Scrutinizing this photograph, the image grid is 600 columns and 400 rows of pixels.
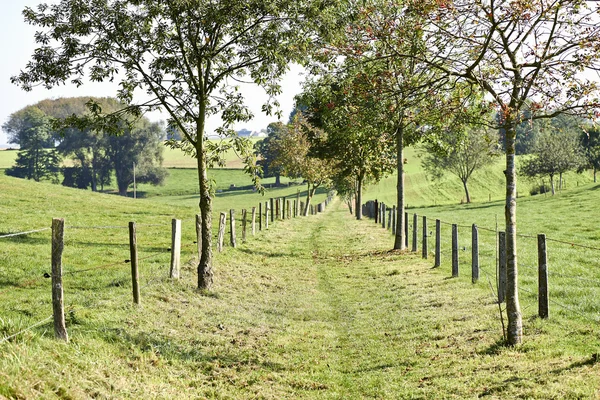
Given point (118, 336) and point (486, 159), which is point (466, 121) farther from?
point (486, 159)

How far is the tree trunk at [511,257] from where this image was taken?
367 inches

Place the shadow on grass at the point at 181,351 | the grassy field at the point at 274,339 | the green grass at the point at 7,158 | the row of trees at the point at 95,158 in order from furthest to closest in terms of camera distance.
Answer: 1. the green grass at the point at 7,158
2. the row of trees at the point at 95,158
3. the shadow on grass at the point at 181,351
4. the grassy field at the point at 274,339

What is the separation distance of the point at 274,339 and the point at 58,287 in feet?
15.3

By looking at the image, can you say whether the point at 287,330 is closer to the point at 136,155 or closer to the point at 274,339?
the point at 274,339

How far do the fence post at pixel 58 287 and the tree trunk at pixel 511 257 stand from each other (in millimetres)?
7648

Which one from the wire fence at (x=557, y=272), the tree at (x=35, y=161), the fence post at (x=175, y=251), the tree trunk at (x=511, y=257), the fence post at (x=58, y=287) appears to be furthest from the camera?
the tree at (x=35, y=161)

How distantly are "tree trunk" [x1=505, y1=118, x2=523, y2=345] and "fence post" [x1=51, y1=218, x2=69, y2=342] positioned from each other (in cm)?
765

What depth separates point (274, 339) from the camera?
11.1 meters

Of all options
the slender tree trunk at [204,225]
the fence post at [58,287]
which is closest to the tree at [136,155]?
the slender tree trunk at [204,225]

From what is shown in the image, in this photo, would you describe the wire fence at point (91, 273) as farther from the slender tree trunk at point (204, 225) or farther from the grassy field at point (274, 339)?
the slender tree trunk at point (204, 225)

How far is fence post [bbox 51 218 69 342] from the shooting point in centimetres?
812

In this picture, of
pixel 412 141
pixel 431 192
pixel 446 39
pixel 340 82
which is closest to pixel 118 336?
pixel 340 82

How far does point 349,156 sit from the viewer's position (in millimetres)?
39719

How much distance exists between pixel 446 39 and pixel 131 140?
99.8m
